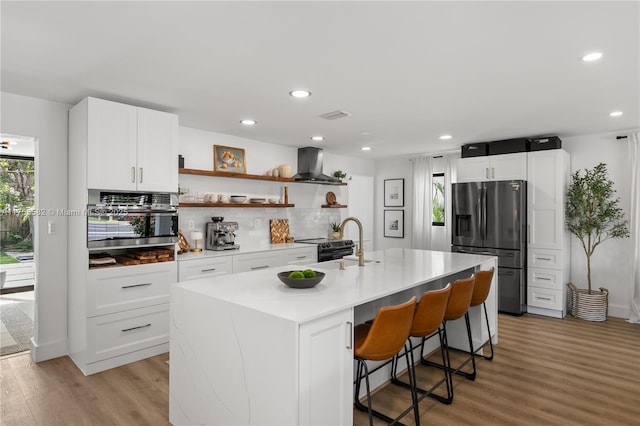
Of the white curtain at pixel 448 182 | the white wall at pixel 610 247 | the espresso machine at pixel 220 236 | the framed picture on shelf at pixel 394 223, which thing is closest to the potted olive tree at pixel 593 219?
the white wall at pixel 610 247

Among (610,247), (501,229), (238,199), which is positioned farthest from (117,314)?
(610,247)

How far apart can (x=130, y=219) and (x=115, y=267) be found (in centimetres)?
44

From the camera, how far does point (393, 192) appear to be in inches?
279

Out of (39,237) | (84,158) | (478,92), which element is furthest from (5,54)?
(478,92)

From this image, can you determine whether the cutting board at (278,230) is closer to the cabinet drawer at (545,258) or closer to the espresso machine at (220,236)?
the espresso machine at (220,236)

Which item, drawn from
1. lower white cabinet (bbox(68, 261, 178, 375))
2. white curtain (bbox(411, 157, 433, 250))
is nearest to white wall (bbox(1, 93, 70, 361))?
lower white cabinet (bbox(68, 261, 178, 375))

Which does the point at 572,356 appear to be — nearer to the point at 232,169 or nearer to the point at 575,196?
the point at 575,196

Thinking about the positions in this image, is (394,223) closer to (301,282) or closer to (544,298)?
(544,298)

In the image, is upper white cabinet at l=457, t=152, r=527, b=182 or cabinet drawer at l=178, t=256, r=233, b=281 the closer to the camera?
cabinet drawer at l=178, t=256, r=233, b=281

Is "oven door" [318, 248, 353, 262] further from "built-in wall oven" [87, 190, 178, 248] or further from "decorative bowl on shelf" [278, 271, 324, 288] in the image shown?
"decorative bowl on shelf" [278, 271, 324, 288]

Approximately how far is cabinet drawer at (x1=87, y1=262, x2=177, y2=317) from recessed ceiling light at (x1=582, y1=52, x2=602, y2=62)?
12.2ft

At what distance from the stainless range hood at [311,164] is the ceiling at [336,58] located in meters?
1.61

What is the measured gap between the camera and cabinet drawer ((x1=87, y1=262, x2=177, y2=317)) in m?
3.21

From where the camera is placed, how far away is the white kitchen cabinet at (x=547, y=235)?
482 centimetres
